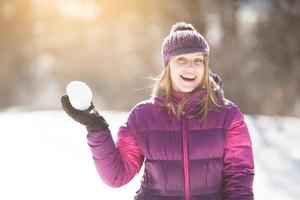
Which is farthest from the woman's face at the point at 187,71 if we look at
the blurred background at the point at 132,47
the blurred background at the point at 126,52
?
the blurred background at the point at 132,47

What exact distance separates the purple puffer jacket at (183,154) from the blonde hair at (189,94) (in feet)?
0.07

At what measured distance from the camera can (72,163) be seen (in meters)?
5.57

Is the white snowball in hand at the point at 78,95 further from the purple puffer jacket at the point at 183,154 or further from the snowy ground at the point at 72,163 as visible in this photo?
the snowy ground at the point at 72,163

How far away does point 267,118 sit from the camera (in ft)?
28.1

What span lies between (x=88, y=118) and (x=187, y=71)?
1.40ft

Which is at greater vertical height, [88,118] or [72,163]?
[88,118]

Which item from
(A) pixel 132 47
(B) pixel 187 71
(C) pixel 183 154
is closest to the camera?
(C) pixel 183 154

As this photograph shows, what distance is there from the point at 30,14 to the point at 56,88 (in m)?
3.26

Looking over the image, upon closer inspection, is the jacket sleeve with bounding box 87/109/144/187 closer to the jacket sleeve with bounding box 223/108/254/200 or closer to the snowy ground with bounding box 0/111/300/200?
the jacket sleeve with bounding box 223/108/254/200

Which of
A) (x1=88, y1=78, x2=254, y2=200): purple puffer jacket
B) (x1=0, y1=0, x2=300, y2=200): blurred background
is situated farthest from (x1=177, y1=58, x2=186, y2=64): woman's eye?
(x1=0, y1=0, x2=300, y2=200): blurred background

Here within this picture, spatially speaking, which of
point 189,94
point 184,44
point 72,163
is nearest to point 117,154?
point 189,94

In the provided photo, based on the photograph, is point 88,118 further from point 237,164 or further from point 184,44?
point 237,164

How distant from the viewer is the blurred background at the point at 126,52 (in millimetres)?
15656

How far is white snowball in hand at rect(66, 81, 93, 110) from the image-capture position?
2131 mm
